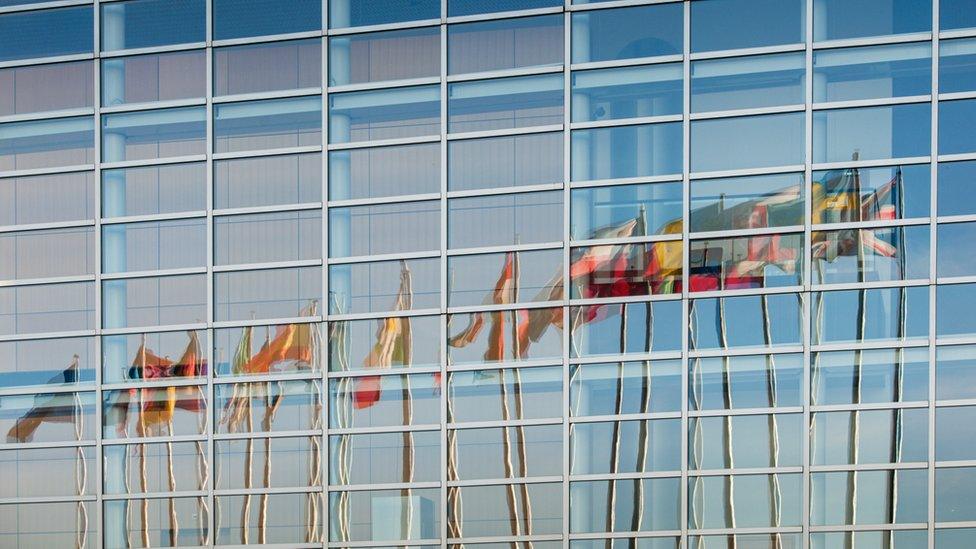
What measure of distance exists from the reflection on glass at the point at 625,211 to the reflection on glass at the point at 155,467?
6.30 metres

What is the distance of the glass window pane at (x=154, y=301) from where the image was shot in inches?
770

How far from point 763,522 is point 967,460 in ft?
9.00

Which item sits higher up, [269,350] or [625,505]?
[269,350]

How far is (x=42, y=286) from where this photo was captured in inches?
785

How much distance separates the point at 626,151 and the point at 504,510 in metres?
5.21

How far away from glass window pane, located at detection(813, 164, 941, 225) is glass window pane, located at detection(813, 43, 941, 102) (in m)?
1.02

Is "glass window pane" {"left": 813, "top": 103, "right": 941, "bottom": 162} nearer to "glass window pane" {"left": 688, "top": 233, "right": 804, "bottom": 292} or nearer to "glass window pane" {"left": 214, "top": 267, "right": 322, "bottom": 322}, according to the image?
"glass window pane" {"left": 688, "top": 233, "right": 804, "bottom": 292}

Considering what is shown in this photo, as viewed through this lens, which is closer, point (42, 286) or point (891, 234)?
point (891, 234)

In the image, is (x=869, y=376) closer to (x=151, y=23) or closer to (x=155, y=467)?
(x=155, y=467)

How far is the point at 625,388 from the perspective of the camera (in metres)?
18.5

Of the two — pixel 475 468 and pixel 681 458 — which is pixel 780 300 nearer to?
pixel 681 458

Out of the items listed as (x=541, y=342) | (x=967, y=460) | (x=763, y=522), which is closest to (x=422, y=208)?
(x=541, y=342)

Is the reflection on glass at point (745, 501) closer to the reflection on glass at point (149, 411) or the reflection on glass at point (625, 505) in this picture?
the reflection on glass at point (625, 505)

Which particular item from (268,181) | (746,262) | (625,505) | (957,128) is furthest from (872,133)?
(268,181)
